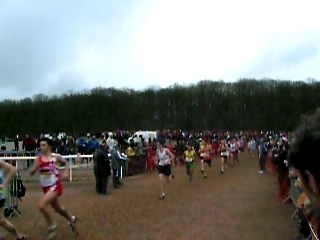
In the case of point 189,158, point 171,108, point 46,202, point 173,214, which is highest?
point 171,108

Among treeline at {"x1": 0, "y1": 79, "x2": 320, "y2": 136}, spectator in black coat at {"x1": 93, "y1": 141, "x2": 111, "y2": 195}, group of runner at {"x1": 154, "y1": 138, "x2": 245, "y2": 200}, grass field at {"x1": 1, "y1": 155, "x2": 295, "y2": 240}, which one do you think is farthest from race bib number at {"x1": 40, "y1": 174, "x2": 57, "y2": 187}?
treeline at {"x1": 0, "y1": 79, "x2": 320, "y2": 136}

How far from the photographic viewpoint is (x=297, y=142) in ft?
8.10

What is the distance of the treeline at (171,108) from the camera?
88.3 metres

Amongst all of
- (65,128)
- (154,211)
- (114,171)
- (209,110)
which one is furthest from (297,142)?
(209,110)

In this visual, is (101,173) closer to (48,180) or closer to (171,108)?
(48,180)

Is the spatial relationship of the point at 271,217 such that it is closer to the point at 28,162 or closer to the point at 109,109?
the point at 28,162

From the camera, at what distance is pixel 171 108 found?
99.5m

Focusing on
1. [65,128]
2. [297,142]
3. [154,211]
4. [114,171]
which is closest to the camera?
[297,142]

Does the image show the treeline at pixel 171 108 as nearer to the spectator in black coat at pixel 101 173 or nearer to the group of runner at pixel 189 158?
the group of runner at pixel 189 158

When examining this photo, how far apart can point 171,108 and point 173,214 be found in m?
84.4

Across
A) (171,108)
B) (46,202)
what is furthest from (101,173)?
(171,108)

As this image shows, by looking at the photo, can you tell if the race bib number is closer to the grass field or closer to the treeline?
the grass field

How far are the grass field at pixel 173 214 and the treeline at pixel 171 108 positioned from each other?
63.3 m

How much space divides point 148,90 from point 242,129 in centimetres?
1596
